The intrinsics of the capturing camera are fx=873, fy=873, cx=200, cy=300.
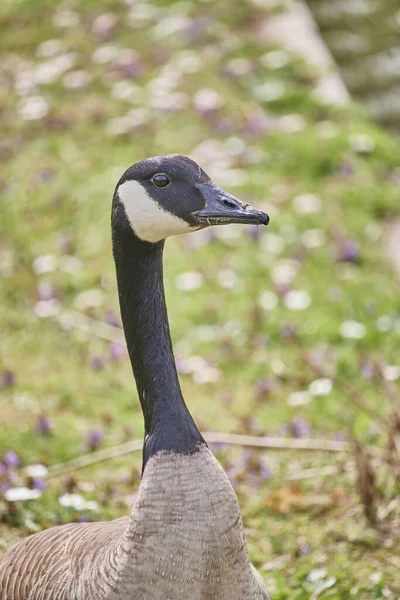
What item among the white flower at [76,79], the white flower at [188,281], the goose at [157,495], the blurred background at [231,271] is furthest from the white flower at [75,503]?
the white flower at [76,79]

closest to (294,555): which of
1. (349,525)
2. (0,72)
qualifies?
(349,525)

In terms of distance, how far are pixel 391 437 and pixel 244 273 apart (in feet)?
8.88

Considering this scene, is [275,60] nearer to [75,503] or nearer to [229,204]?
[75,503]

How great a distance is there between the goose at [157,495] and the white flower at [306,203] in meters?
4.11

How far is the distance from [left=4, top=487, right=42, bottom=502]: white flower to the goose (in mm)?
566

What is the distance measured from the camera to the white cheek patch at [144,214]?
2.72 metres

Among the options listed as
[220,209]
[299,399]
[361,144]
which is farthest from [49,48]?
[220,209]

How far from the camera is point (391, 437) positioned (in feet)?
12.4

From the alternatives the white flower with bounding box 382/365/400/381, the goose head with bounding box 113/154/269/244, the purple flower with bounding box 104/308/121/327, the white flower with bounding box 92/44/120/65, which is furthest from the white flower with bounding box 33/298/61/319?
the white flower with bounding box 92/44/120/65

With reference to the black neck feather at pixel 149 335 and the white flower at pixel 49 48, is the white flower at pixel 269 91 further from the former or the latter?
the black neck feather at pixel 149 335

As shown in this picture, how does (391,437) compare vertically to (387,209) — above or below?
above

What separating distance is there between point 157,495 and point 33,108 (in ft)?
21.5

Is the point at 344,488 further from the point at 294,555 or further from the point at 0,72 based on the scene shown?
the point at 0,72

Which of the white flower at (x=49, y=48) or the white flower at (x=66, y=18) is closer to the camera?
the white flower at (x=49, y=48)
